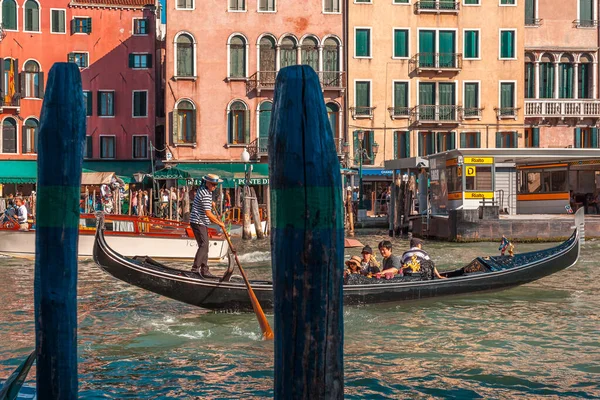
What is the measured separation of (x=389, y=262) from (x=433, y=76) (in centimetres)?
2052

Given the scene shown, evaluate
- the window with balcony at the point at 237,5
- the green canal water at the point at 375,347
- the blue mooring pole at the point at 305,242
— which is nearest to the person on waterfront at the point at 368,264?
the green canal water at the point at 375,347

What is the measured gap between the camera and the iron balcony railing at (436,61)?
3036 centimetres

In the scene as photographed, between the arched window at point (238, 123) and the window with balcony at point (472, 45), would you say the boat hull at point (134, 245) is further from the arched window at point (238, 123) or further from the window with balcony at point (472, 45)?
the window with balcony at point (472, 45)

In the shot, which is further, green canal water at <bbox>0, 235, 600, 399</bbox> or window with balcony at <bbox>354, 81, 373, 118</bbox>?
window with balcony at <bbox>354, 81, 373, 118</bbox>

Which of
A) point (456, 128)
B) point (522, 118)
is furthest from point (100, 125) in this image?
point (522, 118)

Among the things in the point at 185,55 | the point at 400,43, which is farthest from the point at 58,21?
the point at 400,43

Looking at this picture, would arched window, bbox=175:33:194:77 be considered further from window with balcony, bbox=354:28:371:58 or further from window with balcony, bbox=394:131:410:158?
window with balcony, bbox=394:131:410:158

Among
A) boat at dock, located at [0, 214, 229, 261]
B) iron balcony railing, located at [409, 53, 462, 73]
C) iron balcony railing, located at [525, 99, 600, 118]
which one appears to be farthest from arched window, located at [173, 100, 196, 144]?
boat at dock, located at [0, 214, 229, 261]

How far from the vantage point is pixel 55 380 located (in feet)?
13.1

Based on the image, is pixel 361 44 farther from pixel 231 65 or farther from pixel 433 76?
pixel 231 65

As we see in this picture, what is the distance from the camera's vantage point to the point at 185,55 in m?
30.0

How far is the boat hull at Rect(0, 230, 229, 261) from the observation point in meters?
16.5

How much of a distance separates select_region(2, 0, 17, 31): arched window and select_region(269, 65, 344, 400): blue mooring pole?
104 ft

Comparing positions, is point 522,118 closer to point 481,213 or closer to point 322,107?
point 481,213
